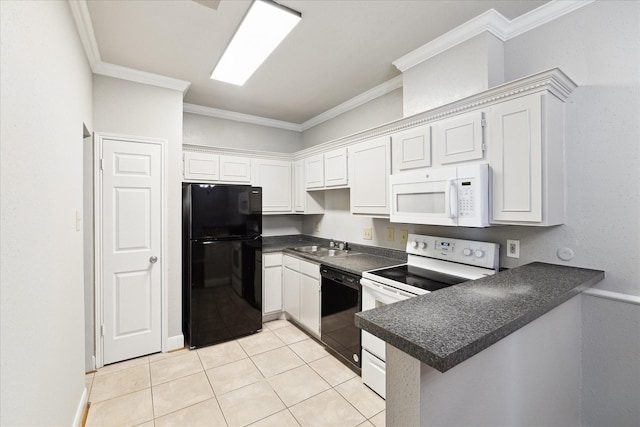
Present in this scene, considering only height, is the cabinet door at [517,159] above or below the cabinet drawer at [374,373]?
above

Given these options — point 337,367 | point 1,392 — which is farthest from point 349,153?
point 1,392

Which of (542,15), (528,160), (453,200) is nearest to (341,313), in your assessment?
(453,200)

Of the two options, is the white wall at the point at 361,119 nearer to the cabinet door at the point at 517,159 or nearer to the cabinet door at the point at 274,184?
the cabinet door at the point at 274,184

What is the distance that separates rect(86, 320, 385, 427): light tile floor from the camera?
1918 mm

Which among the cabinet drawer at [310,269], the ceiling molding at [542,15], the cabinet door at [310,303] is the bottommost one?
the cabinet door at [310,303]

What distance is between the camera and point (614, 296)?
157cm

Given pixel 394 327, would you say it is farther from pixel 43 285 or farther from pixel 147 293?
pixel 147 293

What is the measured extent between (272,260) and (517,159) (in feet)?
8.55

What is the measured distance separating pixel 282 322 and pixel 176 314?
3.96 feet

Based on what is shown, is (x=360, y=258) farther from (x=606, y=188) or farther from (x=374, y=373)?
(x=606, y=188)

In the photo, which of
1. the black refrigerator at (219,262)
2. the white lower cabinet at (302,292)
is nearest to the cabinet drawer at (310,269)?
the white lower cabinet at (302,292)

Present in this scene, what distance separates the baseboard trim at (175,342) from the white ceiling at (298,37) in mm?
2534

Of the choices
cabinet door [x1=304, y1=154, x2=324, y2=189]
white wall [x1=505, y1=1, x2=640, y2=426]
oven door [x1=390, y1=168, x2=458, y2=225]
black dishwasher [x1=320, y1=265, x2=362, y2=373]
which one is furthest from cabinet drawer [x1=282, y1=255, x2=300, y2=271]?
white wall [x1=505, y1=1, x2=640, y2=426]

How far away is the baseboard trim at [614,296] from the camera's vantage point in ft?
4.99
